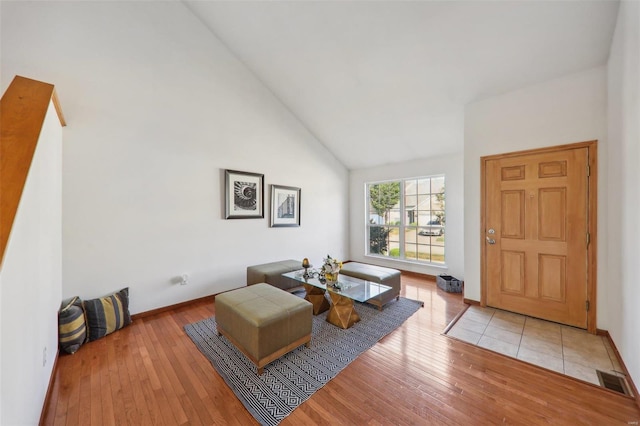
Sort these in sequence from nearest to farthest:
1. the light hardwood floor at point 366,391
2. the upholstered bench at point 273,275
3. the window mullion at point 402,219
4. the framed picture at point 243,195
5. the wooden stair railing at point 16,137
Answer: the wooden stair railing at point 16,137 < the light hardwood floor at point 366,391 < the upholstered bench at point 273,275 < the framed picture at point 243,195 < the window mullion at point 402,219

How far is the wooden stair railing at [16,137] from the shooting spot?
906 millimetres

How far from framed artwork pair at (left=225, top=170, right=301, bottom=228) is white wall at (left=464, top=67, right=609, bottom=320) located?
276cm

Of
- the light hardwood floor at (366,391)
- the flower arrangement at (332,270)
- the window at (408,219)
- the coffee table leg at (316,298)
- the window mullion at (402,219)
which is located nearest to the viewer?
the light hardwood floor at (366,391)

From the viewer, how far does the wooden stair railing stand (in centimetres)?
91

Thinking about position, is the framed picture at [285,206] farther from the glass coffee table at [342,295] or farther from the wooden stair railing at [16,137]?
the wooden stair railing at [16,137]

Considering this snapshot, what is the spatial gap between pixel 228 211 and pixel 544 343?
12.7ft

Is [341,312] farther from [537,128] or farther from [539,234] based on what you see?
[537,128]

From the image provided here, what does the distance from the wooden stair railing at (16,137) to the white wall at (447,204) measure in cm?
470

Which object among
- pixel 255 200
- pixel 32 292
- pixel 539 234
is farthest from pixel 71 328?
pixel 539 234

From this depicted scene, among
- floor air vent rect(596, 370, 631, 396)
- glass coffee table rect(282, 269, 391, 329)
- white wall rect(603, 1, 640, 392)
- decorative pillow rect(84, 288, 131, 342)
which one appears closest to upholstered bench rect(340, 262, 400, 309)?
glass coffee table rect(282, 269, 391, 329)

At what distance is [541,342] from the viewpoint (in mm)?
2250

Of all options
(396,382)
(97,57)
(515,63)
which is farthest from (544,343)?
(97,57)

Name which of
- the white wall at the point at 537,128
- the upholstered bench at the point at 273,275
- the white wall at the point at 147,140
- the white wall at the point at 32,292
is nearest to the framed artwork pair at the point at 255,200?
the white wall at the point at 147,140

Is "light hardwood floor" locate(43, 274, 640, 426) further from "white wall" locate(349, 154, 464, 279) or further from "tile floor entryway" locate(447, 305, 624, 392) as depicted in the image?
"white wall" locate(349, 154, 464, 279)
